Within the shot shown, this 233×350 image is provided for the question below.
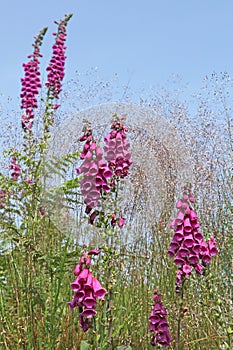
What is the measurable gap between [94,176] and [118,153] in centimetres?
18

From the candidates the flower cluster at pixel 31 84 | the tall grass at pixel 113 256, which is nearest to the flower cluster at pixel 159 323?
the tall grass at pixel 113 256

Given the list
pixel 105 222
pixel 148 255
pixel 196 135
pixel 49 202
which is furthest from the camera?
pixel 196 135

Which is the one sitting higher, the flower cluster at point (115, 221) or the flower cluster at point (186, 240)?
the flower cluster at point (115, 221)

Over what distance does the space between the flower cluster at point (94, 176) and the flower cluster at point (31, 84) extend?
1.39m

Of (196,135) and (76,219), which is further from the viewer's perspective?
(196,135)

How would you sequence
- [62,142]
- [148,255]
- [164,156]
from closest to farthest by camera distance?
[62,142] → [164,156] → [148,255]

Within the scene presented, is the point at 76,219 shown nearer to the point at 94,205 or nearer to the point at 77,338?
the point at 94,205

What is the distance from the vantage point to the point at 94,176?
1889 millimetres

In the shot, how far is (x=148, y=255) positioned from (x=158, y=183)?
69cm

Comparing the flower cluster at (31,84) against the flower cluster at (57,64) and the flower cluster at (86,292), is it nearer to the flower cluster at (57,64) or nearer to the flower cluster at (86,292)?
the flower cluster at (57,64)

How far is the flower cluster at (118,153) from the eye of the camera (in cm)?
199

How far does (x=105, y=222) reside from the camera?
192 cm

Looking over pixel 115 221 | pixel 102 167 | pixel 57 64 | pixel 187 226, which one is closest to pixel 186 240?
pixel 187 226

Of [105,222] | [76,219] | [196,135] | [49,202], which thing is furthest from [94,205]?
[196,135]
